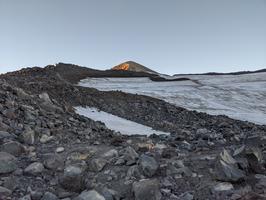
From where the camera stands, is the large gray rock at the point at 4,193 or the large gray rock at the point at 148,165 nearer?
the large gray rock at the point at 4,193

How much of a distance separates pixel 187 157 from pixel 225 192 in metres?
1.59

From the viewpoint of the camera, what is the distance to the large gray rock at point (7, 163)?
27.3 ft

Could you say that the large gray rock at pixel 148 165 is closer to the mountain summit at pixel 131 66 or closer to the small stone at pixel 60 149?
the small stone at pixel 60 149

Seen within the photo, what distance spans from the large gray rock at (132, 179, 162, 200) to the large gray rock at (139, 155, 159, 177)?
475mm

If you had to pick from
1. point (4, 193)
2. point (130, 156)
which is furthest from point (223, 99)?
point (4, 193)

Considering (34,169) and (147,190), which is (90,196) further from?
(34,169)

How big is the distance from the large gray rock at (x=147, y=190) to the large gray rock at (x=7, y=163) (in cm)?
252

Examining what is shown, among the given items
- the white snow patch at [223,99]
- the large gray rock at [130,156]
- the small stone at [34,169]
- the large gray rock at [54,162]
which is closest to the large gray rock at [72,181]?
the large gray rock at [54,162]

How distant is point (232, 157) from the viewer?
28.0ft

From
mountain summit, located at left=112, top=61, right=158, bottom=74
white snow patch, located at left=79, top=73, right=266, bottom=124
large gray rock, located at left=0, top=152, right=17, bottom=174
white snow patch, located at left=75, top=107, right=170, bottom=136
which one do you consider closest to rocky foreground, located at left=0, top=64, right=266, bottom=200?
large gray rock, located at left=0, top=152, right=17, bottom=174

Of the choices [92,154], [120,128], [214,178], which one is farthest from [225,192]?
[120,128]

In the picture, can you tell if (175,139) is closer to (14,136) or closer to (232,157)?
(232,157)

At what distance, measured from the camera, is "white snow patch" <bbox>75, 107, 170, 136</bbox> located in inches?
690

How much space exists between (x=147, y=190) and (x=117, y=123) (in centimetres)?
1174
